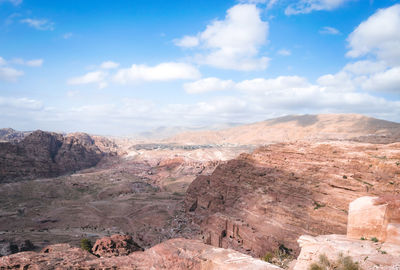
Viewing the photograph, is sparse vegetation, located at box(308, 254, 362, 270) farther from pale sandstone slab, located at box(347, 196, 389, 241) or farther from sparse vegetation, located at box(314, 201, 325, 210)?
sparse vegetation, located at box(314, 201, 325, 210)

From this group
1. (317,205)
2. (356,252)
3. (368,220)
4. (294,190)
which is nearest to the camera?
(356,252)

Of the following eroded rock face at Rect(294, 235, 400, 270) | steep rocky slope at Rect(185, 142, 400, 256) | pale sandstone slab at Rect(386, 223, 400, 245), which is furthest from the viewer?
steep rocky slope at Rect(185, 142, 400, 256)

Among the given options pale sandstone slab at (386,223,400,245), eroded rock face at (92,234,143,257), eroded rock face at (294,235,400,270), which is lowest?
eroded rock face at (92,234,143,257)

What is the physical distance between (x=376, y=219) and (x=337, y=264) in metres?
6.05

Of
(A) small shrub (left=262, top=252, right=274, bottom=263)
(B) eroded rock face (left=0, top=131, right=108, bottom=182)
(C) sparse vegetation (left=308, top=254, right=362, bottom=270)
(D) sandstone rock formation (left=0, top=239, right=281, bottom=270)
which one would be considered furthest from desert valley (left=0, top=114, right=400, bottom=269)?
(B) eroded rock face (left=0, top=131, right=108, bottom=182)

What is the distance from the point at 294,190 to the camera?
31.1 m

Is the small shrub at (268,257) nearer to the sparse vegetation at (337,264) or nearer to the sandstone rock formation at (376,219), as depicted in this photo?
the sandstone rock formation at (376,219)

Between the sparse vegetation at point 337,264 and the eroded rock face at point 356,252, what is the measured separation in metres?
0.43

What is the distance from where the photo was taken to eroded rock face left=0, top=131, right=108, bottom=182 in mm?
76688

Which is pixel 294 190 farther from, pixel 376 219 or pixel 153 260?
pixel 153 260

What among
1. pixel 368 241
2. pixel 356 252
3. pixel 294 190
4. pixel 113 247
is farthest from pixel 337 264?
pixel 294 190

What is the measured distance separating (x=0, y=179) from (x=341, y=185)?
Result: 298 ft

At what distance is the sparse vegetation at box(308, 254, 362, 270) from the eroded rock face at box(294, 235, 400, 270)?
1.41 feet

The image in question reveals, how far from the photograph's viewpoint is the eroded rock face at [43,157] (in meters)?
76.7
